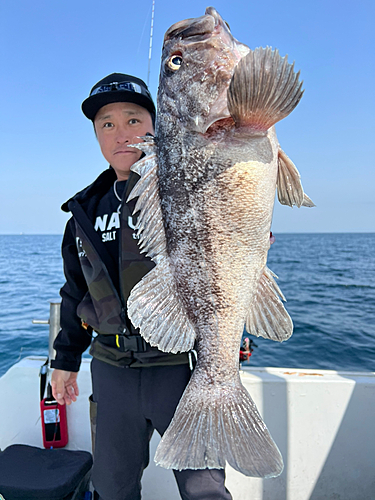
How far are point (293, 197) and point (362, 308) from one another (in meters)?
12.4

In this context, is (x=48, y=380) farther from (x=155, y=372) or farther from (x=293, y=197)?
(x=293, y=197)

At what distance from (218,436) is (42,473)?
6.04ft

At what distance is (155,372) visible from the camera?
200 centimetres

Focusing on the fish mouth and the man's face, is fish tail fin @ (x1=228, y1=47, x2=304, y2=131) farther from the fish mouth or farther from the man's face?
the man's face

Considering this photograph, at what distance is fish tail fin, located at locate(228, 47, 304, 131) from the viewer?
1.20 metres

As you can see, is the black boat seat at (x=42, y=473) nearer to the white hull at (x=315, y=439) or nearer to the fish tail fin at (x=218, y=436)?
the white hull at (x=315, y=439)

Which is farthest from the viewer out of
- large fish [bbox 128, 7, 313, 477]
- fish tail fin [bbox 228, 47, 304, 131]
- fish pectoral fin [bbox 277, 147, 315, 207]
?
fish pectoral fin [bbox 277, 147, 315, 207]

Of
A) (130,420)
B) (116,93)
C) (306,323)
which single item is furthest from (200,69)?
(306,323)

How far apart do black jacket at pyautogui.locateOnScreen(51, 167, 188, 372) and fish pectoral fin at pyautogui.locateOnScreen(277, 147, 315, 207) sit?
2.86 ft

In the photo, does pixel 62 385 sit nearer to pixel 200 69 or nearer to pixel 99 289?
pixel 99 289

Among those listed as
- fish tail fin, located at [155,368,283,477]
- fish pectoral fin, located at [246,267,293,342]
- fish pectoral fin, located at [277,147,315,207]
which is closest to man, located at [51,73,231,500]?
fish tail fin, located at [155,368,283,477]

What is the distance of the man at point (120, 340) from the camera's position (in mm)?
1972

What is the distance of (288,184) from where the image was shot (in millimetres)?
1499

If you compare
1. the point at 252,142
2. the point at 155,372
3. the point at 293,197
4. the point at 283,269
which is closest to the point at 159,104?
the point at 252,142
